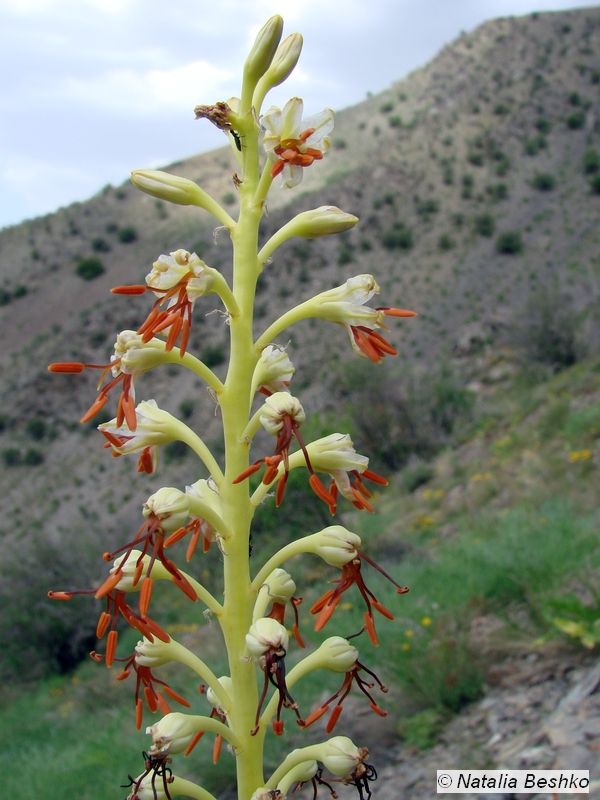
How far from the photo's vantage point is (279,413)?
91.2 inches

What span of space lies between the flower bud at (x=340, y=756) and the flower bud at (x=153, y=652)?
588mm

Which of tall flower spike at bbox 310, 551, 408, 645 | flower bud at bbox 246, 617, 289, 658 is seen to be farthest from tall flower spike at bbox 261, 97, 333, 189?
flower bud at bbox 246, 617, 289, 658

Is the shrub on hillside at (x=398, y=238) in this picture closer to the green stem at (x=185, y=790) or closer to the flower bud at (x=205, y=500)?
the flower bud at (x=205, y=500)

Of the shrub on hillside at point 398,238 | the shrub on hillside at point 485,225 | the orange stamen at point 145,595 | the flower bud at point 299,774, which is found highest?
the shrub on hillside at point 398,238

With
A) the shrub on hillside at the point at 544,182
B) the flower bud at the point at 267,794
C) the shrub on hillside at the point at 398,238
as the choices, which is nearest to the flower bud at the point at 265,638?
the flower bud at the point at 267,794

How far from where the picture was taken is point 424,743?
6.15 m

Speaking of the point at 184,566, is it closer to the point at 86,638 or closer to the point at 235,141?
the point at 86,638

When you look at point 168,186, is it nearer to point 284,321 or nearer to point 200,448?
point 284,321

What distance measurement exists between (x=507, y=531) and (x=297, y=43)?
23.3 ft

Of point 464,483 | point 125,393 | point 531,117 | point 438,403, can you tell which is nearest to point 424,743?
point 125,393

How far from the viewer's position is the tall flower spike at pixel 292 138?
2.52 metres

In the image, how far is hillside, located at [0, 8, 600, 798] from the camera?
880 cm

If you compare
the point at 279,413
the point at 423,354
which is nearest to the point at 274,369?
the point at 279,413

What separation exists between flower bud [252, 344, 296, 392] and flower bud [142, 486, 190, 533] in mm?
508
